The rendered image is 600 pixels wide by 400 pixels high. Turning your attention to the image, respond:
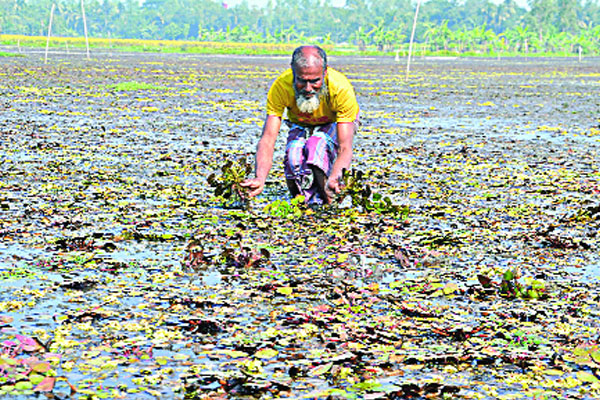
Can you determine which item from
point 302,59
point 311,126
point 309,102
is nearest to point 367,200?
point 311,126

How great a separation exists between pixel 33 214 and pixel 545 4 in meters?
161

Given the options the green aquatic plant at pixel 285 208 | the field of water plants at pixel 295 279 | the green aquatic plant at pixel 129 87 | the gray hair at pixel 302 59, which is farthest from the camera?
the green aquatic plant at pixel 129 87

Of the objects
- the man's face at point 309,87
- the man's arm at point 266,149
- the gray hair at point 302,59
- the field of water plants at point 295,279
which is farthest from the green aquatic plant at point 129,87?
the gray hair at point 302,59

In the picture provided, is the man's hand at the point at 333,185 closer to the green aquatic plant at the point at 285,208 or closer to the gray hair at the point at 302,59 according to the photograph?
the green aquatic plant at the point at 285,208

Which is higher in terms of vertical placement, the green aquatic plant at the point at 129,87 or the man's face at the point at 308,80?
the man's face at the point at 308,80

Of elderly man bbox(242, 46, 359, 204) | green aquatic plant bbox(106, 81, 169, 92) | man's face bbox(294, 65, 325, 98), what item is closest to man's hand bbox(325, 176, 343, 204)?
elderly man bbox(242, 46, 359, 204)

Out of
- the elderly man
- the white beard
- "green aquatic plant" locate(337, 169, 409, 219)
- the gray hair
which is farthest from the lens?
"green aquatic plant" locate(337, 169, 409, 219)

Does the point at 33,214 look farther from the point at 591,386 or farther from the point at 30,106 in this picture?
the point at 30,106

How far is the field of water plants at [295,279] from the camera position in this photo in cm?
388

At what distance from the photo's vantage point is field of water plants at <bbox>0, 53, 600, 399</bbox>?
12.7 feet

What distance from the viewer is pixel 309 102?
713 centimetres

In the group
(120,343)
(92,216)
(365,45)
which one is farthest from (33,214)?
(365,45)

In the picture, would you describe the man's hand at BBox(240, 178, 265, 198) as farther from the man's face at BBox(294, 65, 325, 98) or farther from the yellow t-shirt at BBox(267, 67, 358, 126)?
the man's face at BBox(294, 65, 325, 98)

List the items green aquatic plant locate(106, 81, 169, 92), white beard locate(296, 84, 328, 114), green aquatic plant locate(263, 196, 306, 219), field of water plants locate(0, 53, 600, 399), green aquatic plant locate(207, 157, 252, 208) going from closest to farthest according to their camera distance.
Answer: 1. field of water plants locate(0, 53, 600, 399)
2. white beard locate(296, 84, 328, 114)
3. green aquatic plant locate(263, 196, 306, 219)
4. green aquatic plant locate(207, 157, 252, 208)
5. green aquatic plant locate(106, 81, 169, 92)
